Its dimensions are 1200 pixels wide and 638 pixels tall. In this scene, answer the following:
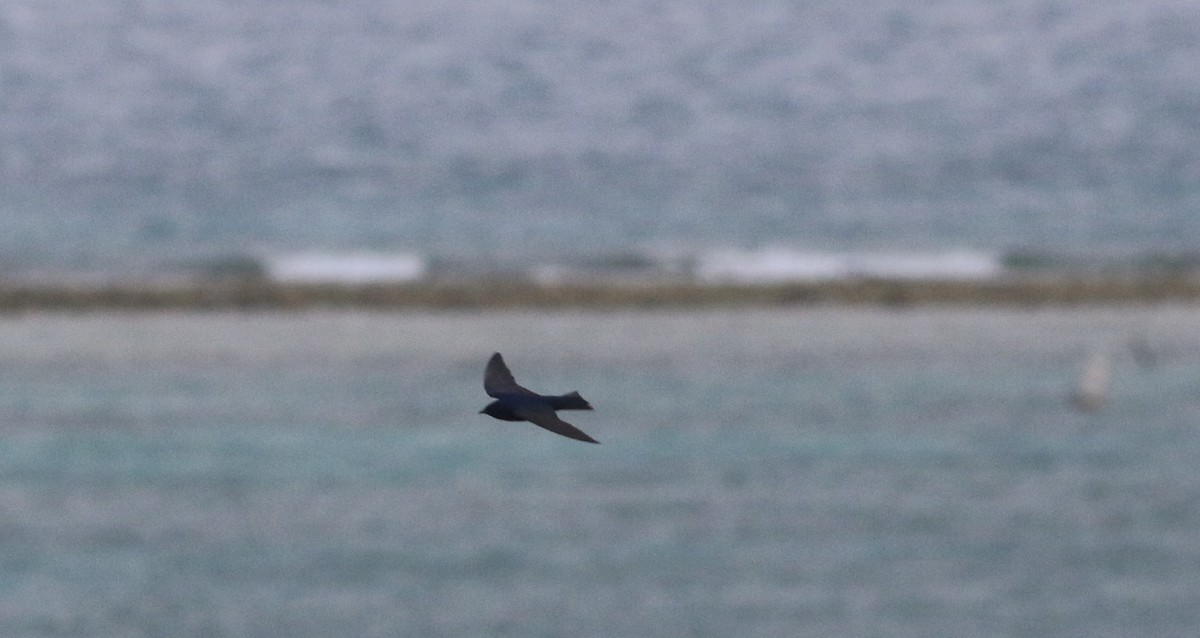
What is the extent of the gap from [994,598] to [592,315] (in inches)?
995

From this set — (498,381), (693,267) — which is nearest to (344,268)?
(693,267)

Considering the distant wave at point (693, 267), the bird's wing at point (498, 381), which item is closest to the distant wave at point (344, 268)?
the distant wave at point (693, 267)

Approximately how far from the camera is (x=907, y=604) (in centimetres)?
3600

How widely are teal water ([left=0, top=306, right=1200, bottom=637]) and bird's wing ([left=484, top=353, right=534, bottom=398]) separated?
94.6ft

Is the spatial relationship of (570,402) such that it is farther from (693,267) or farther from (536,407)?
(693,267)

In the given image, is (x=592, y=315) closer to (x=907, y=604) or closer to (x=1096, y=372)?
(x=1096, y=372)

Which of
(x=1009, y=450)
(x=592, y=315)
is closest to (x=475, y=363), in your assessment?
(x=592, y=315)

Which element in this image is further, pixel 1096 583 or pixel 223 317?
pixel 223 317

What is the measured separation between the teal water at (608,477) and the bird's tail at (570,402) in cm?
2947

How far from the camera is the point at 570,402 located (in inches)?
225

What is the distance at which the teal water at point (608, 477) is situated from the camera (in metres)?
36.6

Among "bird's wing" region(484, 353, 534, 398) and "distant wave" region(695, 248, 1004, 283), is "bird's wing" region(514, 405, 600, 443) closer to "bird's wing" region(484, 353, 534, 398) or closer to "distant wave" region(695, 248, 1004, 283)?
"bird's wing" region(484, 353, 534, 398)

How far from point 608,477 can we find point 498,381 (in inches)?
1509

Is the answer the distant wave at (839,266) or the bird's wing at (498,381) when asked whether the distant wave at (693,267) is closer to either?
the distant wave at (839,266)
